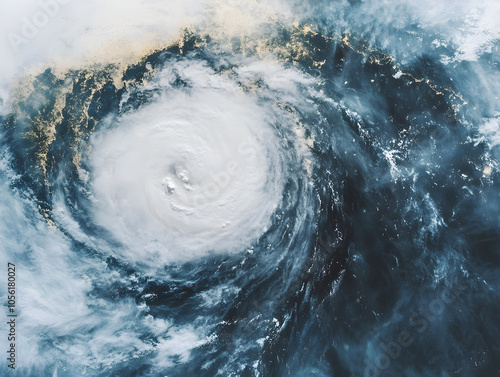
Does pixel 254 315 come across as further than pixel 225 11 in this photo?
No

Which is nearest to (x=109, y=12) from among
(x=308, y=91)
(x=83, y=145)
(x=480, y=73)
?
(x=83, y=145)

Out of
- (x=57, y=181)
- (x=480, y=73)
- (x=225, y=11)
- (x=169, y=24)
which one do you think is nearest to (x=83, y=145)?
(x=57, y=181)

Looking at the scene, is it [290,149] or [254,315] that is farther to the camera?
[290,149]

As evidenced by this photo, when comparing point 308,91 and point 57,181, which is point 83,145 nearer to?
point 57,181

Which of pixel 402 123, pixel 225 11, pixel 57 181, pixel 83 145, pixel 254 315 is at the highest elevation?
pixel 225 11

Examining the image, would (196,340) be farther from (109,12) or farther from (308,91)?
(109,12)

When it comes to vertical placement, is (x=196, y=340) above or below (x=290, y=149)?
below
